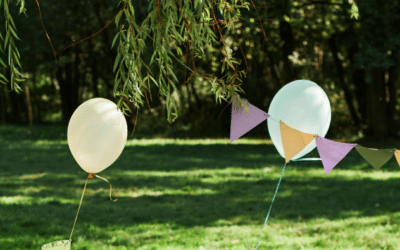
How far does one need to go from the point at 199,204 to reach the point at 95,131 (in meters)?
3.95

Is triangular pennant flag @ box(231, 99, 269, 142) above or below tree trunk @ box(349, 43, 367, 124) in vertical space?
above

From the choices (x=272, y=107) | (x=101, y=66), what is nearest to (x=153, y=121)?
(x=101, y=66)

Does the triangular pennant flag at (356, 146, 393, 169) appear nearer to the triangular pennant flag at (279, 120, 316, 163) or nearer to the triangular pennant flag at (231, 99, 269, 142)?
the triangular pennant flag at (279, 120, 316, 163)

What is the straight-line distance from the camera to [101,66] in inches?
853

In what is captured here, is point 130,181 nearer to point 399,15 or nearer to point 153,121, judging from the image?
point 399,15

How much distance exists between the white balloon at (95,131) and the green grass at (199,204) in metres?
1.96

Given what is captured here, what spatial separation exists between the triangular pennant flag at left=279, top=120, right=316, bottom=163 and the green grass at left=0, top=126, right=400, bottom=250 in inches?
80.6

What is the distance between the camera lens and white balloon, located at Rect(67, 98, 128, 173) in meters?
2.86

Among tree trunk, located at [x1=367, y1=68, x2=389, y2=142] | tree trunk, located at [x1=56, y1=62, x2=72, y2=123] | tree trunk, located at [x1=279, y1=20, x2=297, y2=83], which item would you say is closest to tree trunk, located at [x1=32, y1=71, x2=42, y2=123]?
tree trunk, located at [x1=56, y1=62, x2=72, y2=123]

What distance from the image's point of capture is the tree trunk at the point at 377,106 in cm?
1156

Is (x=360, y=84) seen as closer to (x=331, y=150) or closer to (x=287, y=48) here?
A: (x=287, y=48)

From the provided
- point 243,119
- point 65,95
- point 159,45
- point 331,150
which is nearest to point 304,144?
point 331,150

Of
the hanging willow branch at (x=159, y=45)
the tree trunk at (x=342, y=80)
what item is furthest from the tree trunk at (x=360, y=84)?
the hanging willow branch at (x=159, y=45)

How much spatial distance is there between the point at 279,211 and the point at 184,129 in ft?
44.3
